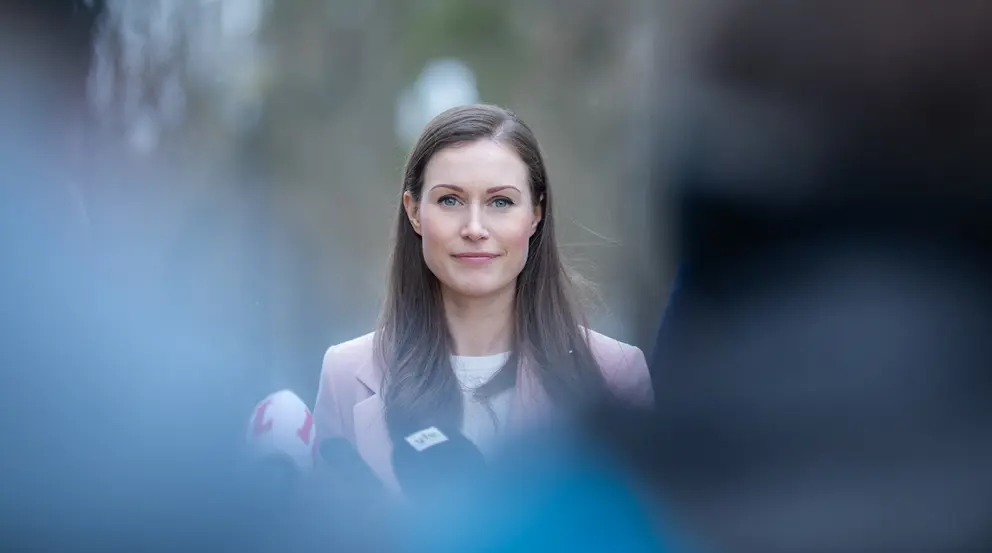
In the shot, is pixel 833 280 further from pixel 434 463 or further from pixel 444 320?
pixel 444 320

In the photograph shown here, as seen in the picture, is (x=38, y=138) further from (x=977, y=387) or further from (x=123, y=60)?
(x=977, y=387)

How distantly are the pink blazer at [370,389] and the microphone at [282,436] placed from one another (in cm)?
6

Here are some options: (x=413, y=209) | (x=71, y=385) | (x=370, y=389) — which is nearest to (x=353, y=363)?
(x=370, y=389)

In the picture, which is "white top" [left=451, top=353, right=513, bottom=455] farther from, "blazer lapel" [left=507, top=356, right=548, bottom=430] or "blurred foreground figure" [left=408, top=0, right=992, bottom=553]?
"blurred foreground figure" [left=408, top=0, right=992, bottom=553]

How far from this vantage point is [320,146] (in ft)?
6.05

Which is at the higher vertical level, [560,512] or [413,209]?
[413,209]

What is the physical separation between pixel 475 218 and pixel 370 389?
18 cm

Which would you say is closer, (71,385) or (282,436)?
(71,385)

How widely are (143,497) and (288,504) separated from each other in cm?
7

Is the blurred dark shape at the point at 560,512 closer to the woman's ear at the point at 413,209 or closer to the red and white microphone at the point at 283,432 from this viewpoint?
the red and white microphone at the point at 283,432

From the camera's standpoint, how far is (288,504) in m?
0.43

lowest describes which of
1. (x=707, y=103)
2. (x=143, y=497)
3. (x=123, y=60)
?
(x=143, y=497)

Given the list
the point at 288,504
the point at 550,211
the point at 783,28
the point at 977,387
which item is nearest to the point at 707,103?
the point at 783,28

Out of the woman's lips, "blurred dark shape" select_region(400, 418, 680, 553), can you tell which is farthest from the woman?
"blurred dark shape" select_region(400, 418, 680, 553)
